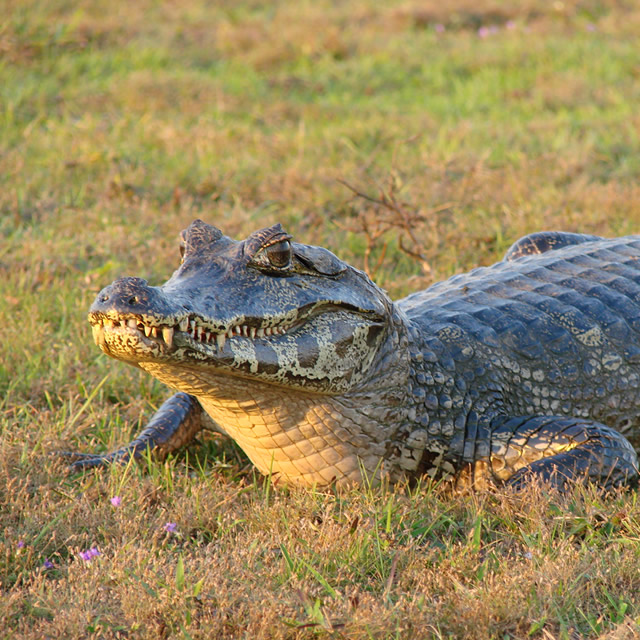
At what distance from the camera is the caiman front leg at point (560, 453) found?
3.15 meters

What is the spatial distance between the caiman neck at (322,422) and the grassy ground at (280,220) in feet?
0.37

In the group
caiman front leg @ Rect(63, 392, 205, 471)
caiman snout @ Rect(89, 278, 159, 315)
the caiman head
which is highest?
caiman snout @ Rect(89, 278, 159, 315)

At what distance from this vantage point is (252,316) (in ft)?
9.00

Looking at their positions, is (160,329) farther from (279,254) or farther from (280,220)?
(280,220)

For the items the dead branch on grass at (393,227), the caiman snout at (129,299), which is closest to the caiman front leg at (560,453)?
the caiman snout at (129,299)

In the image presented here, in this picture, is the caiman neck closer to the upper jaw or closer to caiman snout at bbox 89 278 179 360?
the upper jaw

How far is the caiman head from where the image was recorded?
2490mm

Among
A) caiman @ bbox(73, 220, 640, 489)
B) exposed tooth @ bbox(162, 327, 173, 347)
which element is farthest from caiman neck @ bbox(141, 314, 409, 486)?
exposed tooth @ bbox(162, 327, 173, 347)

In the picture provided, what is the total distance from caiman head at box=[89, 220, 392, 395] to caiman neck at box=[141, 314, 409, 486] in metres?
0.08

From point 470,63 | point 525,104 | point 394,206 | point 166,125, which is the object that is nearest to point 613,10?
point 470,63

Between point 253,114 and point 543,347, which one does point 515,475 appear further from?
point 253,114

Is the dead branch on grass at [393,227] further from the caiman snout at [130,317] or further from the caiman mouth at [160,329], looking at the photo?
the caiman snout at [130,317]

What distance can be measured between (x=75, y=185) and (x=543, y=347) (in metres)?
4.00

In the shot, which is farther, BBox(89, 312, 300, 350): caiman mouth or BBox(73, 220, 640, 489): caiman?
BBox(73, 220, 640, 489): caiman
